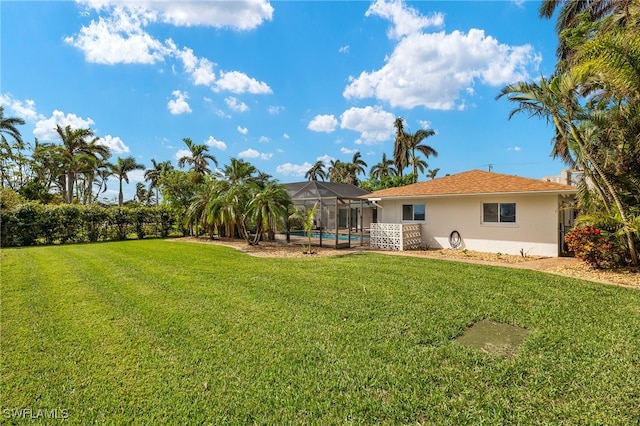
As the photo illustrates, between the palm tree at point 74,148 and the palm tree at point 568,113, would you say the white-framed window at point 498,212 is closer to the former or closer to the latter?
the palm tree at point 568,113

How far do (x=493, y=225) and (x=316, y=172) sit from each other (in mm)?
43531

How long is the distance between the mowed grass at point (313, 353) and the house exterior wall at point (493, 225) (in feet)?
18.0

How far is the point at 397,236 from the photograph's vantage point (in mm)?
14961

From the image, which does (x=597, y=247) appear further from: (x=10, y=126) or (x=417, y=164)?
(x=10, y=126)

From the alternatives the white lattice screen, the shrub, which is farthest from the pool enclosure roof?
the shrub

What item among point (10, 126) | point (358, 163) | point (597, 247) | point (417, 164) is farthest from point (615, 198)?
point (358, 163)

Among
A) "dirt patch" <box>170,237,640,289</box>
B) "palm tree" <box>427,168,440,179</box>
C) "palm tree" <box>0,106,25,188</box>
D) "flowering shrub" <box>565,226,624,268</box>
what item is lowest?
"dirt patch" <box>170,237,640,289</box>

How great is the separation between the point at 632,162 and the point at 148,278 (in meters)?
15.0

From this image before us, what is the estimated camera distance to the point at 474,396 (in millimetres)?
3166

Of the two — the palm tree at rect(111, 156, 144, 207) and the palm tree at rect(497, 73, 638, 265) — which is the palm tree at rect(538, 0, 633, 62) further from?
the palm tree at rect(111, 156, 144, 207)

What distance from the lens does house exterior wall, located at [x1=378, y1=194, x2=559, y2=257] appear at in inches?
485

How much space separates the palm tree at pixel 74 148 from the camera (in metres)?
29.2

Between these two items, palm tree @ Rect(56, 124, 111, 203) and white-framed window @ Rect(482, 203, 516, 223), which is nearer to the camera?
white-framed window @ Rect(482, 203, 516, 223)

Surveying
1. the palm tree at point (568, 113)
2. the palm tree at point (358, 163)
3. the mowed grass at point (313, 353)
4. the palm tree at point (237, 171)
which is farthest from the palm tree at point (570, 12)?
the palm tree at point (358, 163)
